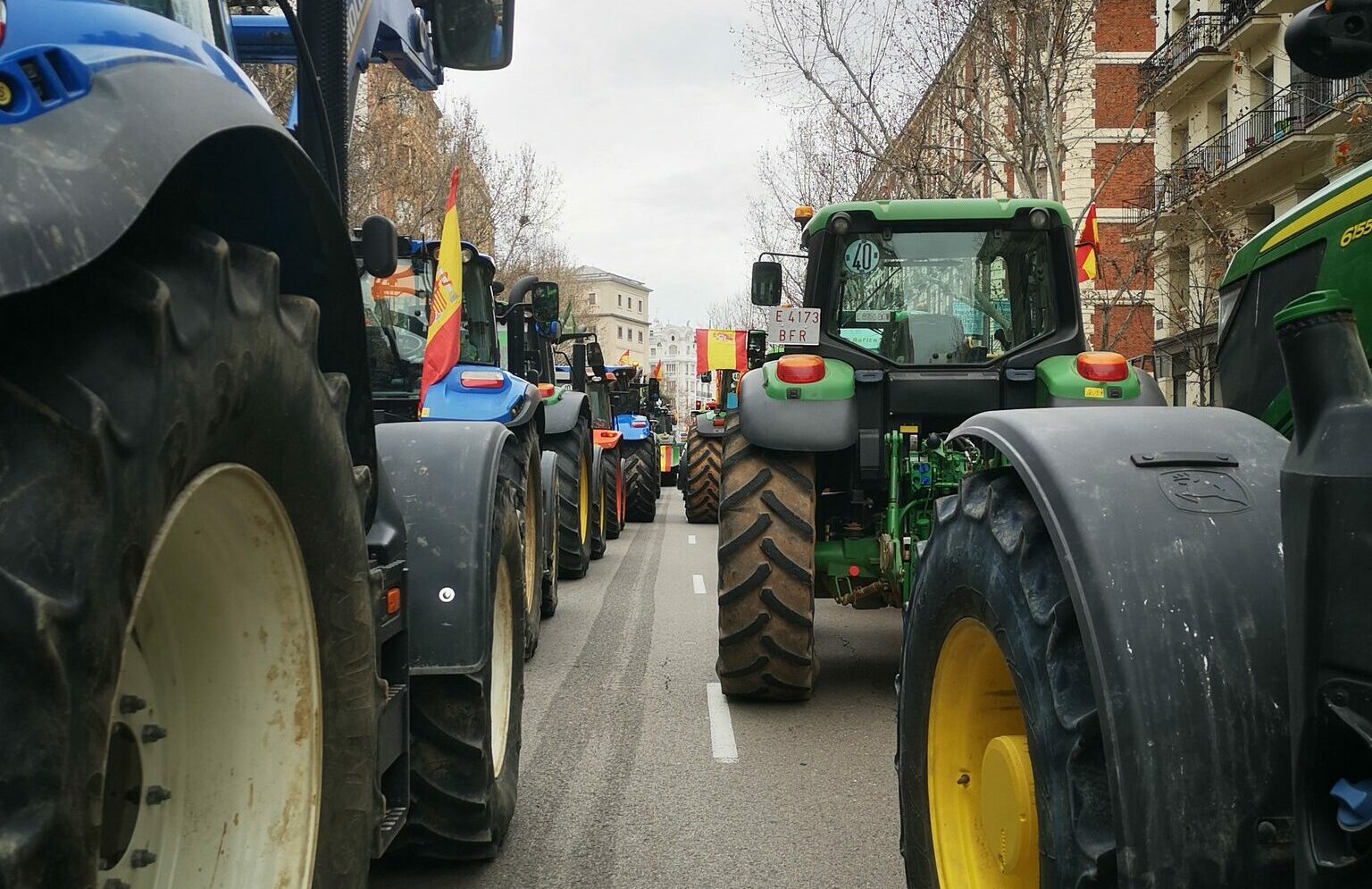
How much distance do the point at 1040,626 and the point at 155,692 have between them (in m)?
1.45

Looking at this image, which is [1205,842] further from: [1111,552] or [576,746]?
[576,746]

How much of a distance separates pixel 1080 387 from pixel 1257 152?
796 inches

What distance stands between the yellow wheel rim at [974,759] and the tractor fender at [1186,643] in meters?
0.44

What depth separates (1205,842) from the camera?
68.0 inches

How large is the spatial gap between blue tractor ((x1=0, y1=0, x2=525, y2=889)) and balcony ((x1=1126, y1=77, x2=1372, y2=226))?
17.5 meters

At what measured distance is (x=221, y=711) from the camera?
1.76 m

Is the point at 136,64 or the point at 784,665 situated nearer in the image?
the point at 136,64

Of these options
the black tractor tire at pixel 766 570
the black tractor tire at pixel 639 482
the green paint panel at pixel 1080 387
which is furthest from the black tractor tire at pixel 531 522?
the black tractor tire at pixel 639 482

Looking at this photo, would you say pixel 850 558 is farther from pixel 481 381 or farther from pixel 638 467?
pixel 638 467

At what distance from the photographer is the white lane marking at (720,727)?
5.23 meters

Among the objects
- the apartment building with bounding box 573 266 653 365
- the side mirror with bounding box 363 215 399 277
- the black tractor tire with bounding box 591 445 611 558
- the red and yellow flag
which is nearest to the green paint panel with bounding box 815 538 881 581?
the red and yellow flag

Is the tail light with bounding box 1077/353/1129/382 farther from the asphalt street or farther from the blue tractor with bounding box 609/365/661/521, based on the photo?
the blue tractor with bounding box 609/365/661/521

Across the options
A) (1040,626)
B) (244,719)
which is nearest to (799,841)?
(1040,626)

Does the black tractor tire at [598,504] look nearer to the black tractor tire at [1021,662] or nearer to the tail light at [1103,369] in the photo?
the tail light at [1103,369]
